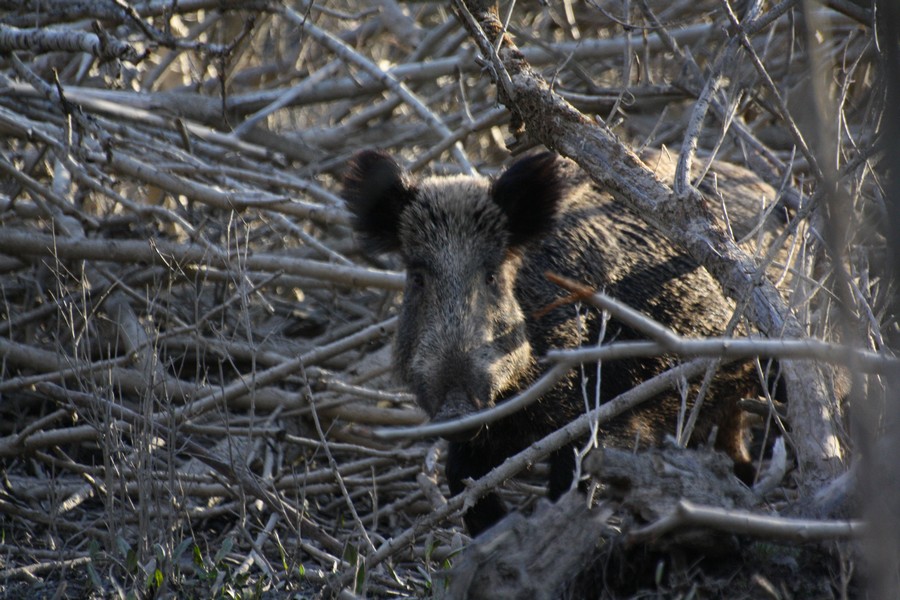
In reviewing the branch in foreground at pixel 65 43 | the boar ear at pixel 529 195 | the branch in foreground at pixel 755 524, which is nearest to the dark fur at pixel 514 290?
the boar ear at pixel 529 195

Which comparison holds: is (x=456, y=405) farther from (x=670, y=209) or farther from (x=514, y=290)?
(x=670, y=209)

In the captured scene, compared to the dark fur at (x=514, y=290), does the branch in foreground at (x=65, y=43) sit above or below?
above

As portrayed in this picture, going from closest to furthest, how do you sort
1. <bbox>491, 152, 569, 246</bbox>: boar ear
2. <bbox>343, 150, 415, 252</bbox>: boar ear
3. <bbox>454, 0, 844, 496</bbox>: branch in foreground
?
<bbox>454, 0, 844, 496</bbox>: branch in foreground → <bbox>491, 152, 569, 246</bbox>: boar ear → <bbox>343, 150, 415, 252</bbox>: boar ear

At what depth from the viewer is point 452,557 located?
3830mm

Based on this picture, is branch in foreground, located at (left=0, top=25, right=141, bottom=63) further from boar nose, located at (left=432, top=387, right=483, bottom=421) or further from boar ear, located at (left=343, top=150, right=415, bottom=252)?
boar nose, located at (left=432, top=387, right=483, bottom=421)

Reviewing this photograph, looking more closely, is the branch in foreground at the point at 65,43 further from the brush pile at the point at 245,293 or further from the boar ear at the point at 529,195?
the boar ear at the point at 529,195

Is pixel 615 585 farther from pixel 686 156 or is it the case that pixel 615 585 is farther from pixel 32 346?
pixel 32 346

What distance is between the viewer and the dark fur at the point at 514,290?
4141 mm

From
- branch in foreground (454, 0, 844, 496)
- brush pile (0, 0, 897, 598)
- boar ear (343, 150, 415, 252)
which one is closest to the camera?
branch in foreground (454, 0, 844, 496)

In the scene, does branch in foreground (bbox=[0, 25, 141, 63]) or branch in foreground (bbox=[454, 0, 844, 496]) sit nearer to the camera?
branch in foreground (bbox=[454, 0, 844, 496])

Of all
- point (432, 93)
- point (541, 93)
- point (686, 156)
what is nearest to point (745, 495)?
point (686, 156)

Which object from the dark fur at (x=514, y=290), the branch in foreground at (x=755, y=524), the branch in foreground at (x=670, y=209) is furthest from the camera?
the dark fur at (x=514, y=290)

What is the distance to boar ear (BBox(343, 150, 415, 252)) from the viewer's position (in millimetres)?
4633

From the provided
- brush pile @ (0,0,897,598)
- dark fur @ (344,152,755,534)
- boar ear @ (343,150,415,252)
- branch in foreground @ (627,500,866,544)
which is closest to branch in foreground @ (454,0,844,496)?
brush pile @ (0,0,897,598)
